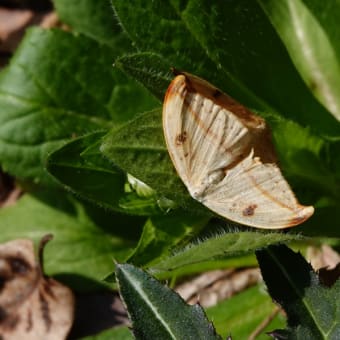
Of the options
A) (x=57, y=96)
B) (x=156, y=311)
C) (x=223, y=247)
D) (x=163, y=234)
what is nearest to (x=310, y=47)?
(x=57, y=96)

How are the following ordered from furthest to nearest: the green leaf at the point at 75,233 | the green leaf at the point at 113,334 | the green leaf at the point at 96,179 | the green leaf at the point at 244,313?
1. the green leaf at the point at 75,233
2. the green leaf at the point at 113,334
3. the green leaf at the point at 244,313
4. the green leaf at the point at 96,179

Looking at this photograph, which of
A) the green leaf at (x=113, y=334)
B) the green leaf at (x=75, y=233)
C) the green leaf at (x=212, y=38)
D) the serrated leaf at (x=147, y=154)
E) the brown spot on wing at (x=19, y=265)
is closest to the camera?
the serrated leaf at (x=147, y=154)

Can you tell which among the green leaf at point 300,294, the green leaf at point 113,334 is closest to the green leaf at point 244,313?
the green leaf at point 113,334

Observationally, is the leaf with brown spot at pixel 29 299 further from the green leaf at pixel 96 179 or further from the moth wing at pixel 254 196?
the moth wing at pixel 254 196

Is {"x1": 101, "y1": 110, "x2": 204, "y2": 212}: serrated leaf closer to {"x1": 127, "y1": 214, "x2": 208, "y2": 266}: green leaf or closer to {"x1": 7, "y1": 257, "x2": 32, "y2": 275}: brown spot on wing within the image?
{"x1": 127, "y1": 214, "x2": 208, "y2": 266}: green leaf

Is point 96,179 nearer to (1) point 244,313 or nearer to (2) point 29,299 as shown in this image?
(1) point 244,313
